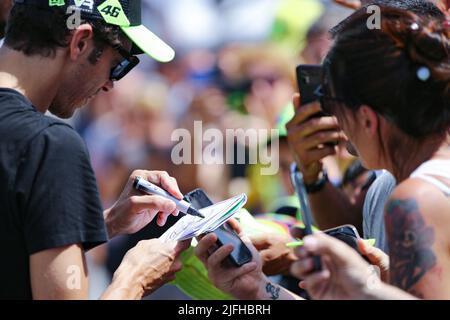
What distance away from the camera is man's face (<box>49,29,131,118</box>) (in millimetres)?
2988

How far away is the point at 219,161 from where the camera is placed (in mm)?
6504

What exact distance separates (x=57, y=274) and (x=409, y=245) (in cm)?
97

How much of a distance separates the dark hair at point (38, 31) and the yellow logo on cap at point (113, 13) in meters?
0.13

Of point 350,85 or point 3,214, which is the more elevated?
point 350,85

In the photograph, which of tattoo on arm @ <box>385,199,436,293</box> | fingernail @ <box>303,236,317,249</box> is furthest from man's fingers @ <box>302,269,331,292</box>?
tattoo on arm @ <box>385,199,436,293</box>

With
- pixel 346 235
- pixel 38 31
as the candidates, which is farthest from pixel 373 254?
pixel 38 31

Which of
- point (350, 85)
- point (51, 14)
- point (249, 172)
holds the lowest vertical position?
point (249, 172)

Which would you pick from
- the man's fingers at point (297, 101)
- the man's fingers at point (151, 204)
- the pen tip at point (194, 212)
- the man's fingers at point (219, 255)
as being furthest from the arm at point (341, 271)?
the man's fingers at point (297, 101)

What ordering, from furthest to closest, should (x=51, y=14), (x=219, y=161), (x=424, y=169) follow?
(x=219, y=161)
(x=51, y=14)
(x=424, y=169)

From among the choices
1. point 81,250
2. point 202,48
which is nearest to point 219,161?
point 202,48

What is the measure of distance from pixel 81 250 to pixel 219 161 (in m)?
3.86

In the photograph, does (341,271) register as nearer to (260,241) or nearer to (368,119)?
(368,119)

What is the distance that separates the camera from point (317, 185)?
417cm
